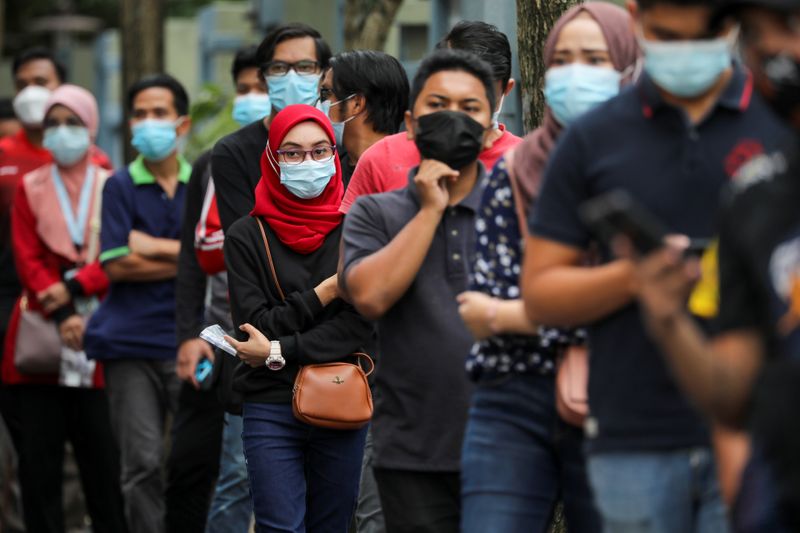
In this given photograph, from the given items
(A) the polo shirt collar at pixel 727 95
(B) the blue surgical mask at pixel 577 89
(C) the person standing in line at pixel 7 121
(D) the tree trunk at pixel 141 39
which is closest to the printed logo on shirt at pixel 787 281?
(A) the polo shirt collar at pixel 727 95

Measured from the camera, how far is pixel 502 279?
4.81 metres

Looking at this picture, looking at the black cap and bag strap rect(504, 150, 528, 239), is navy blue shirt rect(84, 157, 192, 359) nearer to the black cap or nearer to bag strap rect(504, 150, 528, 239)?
bag strap rect(504, 150, 528, 239)

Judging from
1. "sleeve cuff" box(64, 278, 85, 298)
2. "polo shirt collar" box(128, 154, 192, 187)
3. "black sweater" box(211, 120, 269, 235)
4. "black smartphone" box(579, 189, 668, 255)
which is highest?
"black smartphone" box(579, 189, 668, 255)

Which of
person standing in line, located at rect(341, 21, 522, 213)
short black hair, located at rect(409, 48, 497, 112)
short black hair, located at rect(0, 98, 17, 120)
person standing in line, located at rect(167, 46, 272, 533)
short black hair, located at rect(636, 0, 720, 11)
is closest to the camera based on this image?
short black hair, located at rect(636, 0, 720, 11)

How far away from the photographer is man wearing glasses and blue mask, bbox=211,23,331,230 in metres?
7.41

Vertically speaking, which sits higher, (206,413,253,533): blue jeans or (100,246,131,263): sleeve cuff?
(100,246,131,263): sleeve cuff

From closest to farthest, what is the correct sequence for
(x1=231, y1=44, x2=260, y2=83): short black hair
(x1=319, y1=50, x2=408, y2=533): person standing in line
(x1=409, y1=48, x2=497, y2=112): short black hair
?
(x1=409, y1=48, x2=497, y2=112): short black hair
(x1=319, y1=50, x2=408, y2=533): person standing in line
(x1=231, y1=44, x2=260, y2=83): short black hair

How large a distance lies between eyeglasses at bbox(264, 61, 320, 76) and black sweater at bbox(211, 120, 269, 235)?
0.39 m

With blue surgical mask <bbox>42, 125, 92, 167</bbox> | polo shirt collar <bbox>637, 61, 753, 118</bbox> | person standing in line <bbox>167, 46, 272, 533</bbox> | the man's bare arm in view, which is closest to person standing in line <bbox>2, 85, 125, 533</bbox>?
blue surgical mask <bbox>42, 125, 92, 167</bbox>

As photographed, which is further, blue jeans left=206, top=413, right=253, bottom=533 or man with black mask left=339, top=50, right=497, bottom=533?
blue jeans left=206, top=413, right=253, bottom=533

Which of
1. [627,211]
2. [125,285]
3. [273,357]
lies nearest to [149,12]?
[125,285]

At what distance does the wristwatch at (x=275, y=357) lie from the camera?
639 centimetres

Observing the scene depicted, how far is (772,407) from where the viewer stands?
3229mm

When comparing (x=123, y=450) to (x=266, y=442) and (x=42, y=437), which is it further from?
(x=266, y=442)
